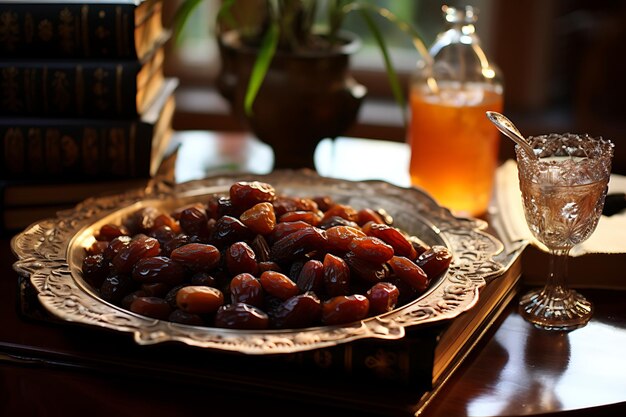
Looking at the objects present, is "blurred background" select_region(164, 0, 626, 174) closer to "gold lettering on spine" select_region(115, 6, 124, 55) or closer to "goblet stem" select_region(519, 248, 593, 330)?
"gold lettering on spine" select_region(115, 6, 124, 55)

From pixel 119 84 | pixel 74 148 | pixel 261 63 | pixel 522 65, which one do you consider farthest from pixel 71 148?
pixel 522 65

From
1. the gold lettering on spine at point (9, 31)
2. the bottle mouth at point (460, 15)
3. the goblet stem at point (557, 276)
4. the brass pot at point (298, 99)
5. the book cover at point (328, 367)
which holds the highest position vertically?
the bottle mouth at point (460, 15)

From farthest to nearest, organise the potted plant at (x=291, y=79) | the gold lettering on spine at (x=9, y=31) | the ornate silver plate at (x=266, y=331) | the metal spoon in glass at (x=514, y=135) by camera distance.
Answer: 1. the potted plant at (x=291, y=79)
2. the gold lettering on spine at (x=9, y=31)
3. the metal spoon in glass at (x=514, y=135)
4. the ornate silver plate at (x=266, y=331)

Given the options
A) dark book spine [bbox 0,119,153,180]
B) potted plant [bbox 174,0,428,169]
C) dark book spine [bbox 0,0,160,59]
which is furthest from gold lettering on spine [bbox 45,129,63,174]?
potted plant [bbox 174,0,428,169]

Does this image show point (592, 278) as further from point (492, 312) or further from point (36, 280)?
point (36, 280)

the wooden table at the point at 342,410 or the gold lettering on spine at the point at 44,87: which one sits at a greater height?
the gold lettering on spine at the point at 44,87

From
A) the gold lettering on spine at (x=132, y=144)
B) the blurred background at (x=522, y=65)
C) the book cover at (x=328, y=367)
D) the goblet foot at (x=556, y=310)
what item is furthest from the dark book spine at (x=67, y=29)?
the blurred background at (x=522, y=65)

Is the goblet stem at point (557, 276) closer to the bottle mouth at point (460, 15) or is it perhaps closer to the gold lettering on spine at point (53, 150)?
the bottle mouth at point (460, 15)

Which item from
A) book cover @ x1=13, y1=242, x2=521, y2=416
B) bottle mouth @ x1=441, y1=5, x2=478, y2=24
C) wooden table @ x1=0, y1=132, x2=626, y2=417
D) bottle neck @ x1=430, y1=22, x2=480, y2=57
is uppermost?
bottle mouth @ x1=441, y1=5, x2=478, y2=24
